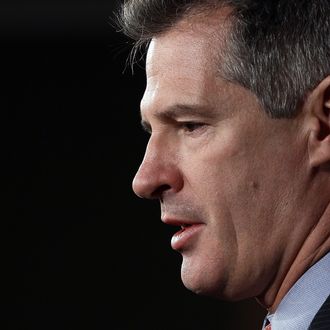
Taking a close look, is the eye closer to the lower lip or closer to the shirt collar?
the lower lip

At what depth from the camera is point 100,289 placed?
4.15 metres

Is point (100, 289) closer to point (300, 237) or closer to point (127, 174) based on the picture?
point (127, 174)

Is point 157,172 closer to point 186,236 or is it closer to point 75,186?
point 186,236

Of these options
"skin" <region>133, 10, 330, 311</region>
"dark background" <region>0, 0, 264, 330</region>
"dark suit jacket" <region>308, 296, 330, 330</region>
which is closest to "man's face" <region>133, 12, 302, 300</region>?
"skin" <region>133, 10, 330, 311</region>

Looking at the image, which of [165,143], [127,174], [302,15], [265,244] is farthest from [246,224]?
[127,174]

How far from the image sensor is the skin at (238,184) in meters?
1.53

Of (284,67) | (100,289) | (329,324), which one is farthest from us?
(100,289)

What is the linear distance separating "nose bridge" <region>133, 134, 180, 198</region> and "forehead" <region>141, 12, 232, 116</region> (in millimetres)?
71

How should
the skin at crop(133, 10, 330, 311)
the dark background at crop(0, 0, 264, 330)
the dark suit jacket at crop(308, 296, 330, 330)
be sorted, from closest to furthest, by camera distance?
the dark suit jacket at crop(308, 296, 330, 330) → the skin at crop(133, 10, 330, 311) → the dark background at crop(0, 0, 264, 330)

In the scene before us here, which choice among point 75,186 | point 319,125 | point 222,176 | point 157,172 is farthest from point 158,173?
point 75,186

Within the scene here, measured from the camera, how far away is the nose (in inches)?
61.7

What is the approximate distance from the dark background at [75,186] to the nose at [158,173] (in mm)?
2521

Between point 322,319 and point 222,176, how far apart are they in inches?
10.6

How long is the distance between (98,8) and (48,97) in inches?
17.1
